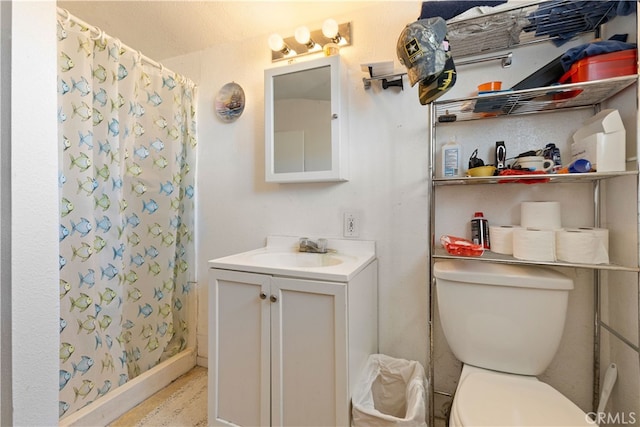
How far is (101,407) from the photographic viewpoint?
50.8 inches

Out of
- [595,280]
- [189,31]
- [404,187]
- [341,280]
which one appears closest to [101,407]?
[341,280]

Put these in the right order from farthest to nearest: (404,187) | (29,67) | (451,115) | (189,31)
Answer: (189,31) < (404,187) < (451,115) < (29,67)

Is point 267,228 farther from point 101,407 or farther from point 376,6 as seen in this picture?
point 376,6

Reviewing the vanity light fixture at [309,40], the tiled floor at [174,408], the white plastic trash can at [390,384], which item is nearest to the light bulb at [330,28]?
the vanity light fixture at [309,40]

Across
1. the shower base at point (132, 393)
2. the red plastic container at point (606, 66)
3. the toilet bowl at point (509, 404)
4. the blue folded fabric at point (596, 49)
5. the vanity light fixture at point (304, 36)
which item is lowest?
the shower base at point (132, 393)

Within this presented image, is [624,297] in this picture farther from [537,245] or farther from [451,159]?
[451,159]

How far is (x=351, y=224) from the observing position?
57.9 inches

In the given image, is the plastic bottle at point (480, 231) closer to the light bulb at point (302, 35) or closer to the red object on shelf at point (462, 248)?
the red object on shelf at point (462, 248)

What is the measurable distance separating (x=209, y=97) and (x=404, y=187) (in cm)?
137

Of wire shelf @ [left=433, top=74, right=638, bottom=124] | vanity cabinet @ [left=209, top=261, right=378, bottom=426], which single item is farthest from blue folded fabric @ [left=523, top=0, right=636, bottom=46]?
vanity cabinet @ [left=209, top=261, right=378, bottom=426]

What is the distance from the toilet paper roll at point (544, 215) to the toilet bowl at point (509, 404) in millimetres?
576

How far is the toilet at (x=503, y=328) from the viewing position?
938 mm

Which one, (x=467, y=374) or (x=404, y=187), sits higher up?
(x=404, y=187)

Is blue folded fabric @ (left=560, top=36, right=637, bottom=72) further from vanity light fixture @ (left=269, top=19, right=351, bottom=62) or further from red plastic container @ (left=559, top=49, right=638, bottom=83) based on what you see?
vanity light fixture @ (left=269, top=19, right=351, bottom=62)
